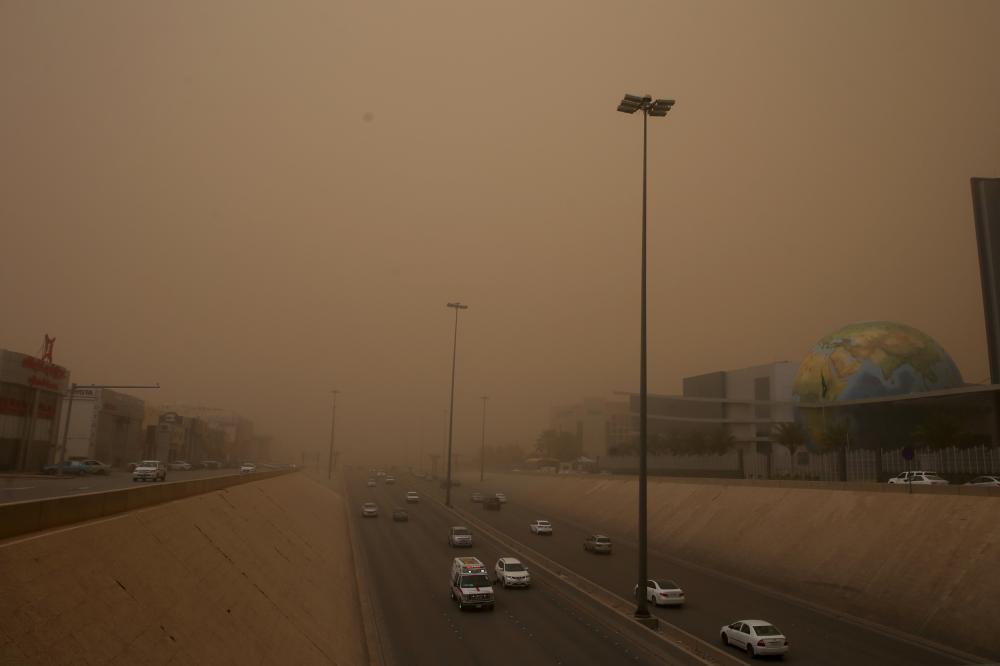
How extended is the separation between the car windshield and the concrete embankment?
16.5 m

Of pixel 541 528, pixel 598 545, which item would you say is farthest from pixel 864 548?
pixel 541 528

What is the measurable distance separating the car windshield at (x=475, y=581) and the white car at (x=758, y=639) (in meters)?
10.9

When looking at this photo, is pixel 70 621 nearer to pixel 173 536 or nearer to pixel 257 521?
pixel 173 536

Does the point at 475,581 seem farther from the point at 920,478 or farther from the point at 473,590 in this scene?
the point at 920,478

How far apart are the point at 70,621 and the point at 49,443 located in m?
70.8

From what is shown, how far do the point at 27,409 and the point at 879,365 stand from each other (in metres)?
82.9

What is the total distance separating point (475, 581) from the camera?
94.4 feet

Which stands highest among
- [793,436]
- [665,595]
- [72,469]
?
[793,436]

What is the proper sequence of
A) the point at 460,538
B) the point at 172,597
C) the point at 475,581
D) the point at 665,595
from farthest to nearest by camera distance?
1. the point at 460,538
2. the point at 665,595
3. the point at 475,581
4. the point at 172,597

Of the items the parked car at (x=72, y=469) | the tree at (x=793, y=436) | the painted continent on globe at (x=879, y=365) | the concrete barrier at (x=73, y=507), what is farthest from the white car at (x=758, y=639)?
the parked car at (x=72, y=469)

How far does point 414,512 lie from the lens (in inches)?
2736

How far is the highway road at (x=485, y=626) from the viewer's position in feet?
71.0

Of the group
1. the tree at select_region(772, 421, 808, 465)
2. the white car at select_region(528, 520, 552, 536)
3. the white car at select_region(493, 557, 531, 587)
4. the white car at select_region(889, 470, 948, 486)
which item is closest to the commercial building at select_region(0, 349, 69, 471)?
the white car at select_region(528, 520, 552, 536)

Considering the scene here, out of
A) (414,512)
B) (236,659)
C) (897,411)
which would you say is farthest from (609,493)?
(236,659)
